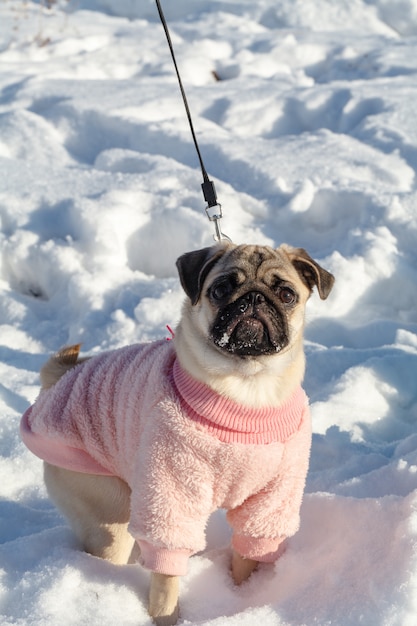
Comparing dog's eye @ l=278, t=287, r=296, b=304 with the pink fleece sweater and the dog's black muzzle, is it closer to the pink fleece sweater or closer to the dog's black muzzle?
the dog's black muzzle

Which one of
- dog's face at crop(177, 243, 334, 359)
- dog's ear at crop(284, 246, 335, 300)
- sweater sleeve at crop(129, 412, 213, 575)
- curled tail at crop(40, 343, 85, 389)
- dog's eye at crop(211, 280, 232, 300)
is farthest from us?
curled tail at crop(40, 343, 85, 389)

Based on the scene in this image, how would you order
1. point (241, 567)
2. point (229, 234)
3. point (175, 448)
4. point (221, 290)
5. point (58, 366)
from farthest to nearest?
point (229, 234)
point (58, 366)
point (241, 567)
point (221, 290)
point (175, 448)

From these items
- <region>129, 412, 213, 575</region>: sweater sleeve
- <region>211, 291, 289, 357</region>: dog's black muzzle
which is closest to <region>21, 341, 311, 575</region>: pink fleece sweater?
<region>129, 412, 213, 575</region>: sweater sleeve

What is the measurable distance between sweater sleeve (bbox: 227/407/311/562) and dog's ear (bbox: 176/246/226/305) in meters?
0.56

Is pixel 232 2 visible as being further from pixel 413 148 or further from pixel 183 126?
pixel 413 148

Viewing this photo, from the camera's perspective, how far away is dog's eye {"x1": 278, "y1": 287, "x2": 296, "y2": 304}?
228 centimetres

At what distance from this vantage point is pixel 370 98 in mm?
5574

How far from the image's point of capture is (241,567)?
238 cm

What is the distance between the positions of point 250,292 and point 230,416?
0.41 m

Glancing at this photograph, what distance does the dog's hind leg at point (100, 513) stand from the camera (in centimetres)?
241

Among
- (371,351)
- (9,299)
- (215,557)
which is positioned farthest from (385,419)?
(9,299)

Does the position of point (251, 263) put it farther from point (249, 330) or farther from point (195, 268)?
point (249, 330)

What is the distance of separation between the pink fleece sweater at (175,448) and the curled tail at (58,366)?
200mm

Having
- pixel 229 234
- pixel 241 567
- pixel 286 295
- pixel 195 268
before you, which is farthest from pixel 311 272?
pixel 229 234
